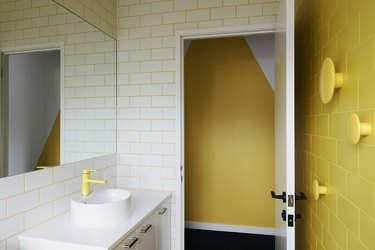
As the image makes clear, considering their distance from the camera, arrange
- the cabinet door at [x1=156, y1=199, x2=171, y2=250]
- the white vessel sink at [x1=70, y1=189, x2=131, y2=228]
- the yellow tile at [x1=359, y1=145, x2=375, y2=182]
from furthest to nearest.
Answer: the cabinet door at [x1=156, y1=199, x2=171, y2=250]
the white vessel sink at [x1=70, y1=189, x2=131, y2=228]
the yellow tile at [x1=359, y1=145, x2=375, y2=182]

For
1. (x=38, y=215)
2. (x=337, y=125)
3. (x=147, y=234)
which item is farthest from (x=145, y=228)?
(x=337, y=125)

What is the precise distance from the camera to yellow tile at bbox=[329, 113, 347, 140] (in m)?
0.89

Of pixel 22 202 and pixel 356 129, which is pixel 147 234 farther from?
pixel 356 129

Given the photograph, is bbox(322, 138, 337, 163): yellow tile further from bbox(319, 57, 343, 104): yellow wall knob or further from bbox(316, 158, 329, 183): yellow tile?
bbox(319, 57, 343, 104): yellow wall knob

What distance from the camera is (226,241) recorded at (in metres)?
2.69

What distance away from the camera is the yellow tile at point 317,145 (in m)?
1.15

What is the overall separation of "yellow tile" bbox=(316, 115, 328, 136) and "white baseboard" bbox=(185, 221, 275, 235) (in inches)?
80.2

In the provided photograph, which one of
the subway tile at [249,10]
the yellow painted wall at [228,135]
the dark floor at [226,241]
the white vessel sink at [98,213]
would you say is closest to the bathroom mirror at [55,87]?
the white vessel sink at [98,213]

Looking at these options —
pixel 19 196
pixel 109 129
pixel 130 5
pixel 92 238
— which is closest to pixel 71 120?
pixel 109 129

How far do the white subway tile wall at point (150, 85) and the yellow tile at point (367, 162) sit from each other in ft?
4.36

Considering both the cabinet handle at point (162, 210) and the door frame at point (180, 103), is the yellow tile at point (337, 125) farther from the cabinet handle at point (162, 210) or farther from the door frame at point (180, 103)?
the cabinet handle at point (162, 210)

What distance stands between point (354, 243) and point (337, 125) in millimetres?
430

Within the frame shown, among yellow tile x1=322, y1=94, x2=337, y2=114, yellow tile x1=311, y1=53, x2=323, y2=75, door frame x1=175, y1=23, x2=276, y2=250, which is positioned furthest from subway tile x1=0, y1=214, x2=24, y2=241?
yellow tile x1=311, y1=53, x2=323, y2=75

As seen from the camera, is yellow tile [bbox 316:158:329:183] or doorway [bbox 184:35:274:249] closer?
yellow tile [bbox 316:158:329:183]
